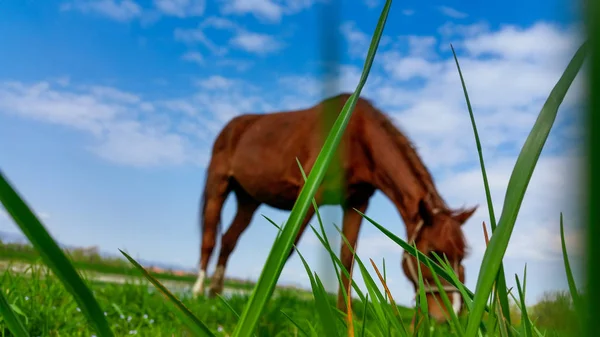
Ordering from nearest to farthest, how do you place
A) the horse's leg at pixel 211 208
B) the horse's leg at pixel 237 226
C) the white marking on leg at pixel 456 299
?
the white marking on leg at pixel 456 299
the horse's leg at pixel 211 208
the horse's leg at pixel 237 226

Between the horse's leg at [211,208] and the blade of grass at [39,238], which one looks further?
the horse's leg at [211,208]

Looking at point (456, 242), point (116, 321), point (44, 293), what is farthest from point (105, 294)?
point (456, 242)

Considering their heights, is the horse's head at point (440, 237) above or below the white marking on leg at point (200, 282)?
above

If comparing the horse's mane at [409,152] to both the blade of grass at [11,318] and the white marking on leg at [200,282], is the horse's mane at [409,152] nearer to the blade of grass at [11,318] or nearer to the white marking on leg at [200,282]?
the white marking on leg at [200,282]

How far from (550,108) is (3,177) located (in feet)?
0.67

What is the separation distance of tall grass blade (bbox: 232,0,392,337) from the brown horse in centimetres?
342

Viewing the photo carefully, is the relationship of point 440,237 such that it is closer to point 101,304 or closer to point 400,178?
point 400,178

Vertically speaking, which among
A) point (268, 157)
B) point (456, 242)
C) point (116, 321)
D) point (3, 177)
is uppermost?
point (268, 157)

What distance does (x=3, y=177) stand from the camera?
210 millimetres

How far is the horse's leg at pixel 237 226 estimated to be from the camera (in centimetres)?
563

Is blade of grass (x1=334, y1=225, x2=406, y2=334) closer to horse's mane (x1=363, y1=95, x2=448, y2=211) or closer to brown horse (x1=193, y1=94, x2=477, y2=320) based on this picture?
brown horse (x1=193, y1=94, x2=477, y2=320)

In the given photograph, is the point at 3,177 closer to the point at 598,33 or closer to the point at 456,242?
the point at 598,33

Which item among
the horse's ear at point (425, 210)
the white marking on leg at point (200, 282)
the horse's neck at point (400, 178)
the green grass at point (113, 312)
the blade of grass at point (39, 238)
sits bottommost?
the green grass at point (113, 312)

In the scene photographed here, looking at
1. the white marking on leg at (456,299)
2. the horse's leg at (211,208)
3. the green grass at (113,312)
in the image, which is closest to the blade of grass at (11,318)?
the green grass at (113,312)
